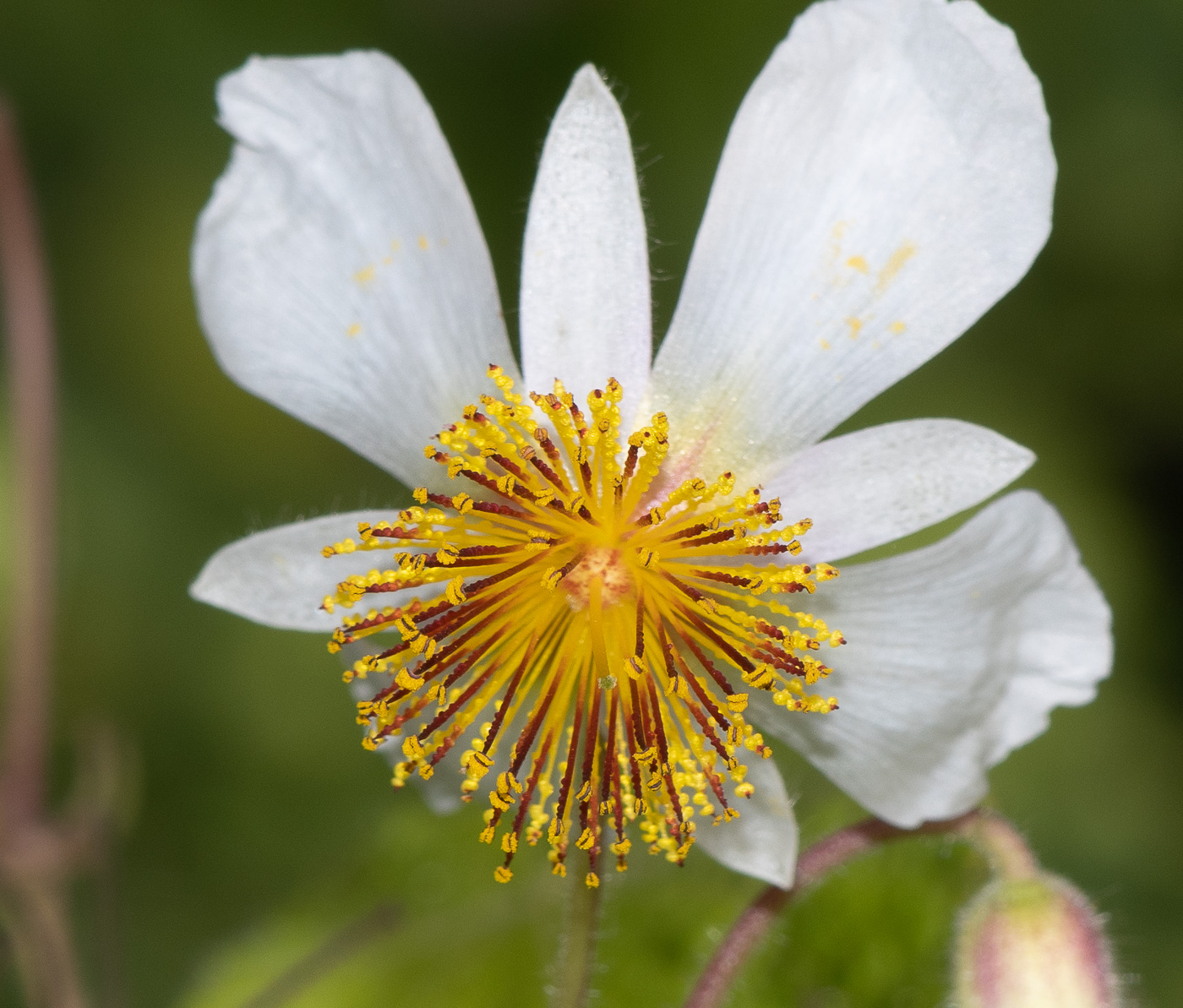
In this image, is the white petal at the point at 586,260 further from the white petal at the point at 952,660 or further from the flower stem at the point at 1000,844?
the flower stem at the point at 1000,844

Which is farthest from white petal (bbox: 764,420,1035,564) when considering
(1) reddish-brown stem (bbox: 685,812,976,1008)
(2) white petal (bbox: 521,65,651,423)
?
(1) reddish-brown stem (bbox: 685,812,976,1008)

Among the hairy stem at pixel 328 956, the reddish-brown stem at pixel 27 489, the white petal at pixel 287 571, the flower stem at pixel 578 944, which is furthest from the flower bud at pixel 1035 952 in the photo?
the reddish-brown stem at pixel 27 489

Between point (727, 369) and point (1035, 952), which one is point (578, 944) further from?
point (727, 369)

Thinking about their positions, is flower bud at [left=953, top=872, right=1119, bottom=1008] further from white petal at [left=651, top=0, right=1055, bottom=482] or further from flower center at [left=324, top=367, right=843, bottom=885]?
white petal at [left=651, top=0, right=1055, bottom=482]

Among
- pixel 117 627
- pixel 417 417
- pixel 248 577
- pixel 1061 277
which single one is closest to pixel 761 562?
pixel 417 417

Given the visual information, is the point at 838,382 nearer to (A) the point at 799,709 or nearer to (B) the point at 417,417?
(A) the point at 799,709

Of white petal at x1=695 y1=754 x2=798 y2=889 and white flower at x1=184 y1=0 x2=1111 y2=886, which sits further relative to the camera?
white petal at x1=695 y1=754 x2=798 y2=889
